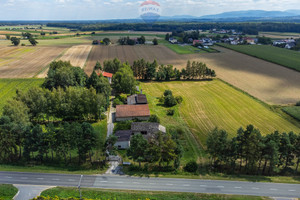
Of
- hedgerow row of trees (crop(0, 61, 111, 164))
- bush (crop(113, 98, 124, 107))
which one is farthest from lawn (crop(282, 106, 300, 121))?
hedgerow row of trees (crop(0, 61, 111, 164))

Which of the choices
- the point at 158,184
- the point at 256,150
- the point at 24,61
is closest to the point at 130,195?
the point at 158,184

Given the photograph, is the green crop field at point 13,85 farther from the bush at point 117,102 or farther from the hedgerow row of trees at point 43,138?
the hedgerow row of trees at point 43,138

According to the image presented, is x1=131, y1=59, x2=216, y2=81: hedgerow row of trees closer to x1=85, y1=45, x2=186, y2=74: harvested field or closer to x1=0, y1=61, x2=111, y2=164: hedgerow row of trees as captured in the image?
x1=85, y1=45, x2=186, y2=74: harvested field

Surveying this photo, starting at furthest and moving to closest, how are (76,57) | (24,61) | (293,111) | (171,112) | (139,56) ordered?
1. (139,56)
2. (76,57)
3. (24,61)
4. (171,112)
5. (293,111)

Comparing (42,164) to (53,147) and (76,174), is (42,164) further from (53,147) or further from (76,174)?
(76,174)

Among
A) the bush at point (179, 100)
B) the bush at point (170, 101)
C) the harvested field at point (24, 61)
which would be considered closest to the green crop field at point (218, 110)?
the bush at point (179, 100)

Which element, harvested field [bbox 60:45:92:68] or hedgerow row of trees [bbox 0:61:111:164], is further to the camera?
harvested field [bbox 60:45:92:68]

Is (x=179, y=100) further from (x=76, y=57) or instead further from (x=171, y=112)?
(x=76, y=57)
